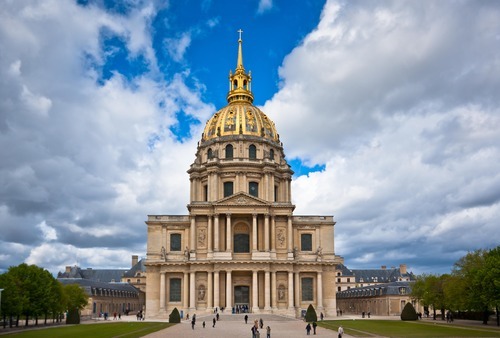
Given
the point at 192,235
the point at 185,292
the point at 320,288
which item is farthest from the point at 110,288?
the point at 320,288

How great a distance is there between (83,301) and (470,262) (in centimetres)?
5263

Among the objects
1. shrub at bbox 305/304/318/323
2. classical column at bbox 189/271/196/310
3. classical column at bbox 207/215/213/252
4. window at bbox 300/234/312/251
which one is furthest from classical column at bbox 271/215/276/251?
shrub at bbox 305/304/318/323

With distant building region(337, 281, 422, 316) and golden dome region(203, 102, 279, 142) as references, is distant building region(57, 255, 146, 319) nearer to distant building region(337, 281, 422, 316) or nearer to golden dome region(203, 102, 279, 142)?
golden dome region(203, 102, 279, 142)

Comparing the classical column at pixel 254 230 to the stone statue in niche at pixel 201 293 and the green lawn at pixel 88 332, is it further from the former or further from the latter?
the green lawn at pixel 88 332

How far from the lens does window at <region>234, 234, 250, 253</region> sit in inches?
3447

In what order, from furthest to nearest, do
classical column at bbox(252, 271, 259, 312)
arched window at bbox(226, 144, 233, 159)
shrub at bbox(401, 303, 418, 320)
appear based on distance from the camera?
arched window at bbox(226, 144, 233, 159)
classical column at bbox(252, 271, 259, 312)
shrub at bbox(401, 303, 418, 320)

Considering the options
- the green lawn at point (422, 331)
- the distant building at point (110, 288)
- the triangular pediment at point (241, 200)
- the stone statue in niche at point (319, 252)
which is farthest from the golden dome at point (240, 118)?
the green lawn at point (422, 331)

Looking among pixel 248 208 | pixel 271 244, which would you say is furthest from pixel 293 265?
pixel 248 208

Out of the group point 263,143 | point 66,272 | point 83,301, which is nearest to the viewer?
point 83,301

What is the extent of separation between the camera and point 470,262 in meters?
66.9

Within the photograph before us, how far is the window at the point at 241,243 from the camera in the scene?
87.6 m

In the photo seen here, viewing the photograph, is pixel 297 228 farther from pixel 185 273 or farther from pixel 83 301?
pixel 83 301

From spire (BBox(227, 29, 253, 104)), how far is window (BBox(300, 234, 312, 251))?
3007cm

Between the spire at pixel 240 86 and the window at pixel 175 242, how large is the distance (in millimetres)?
30447
